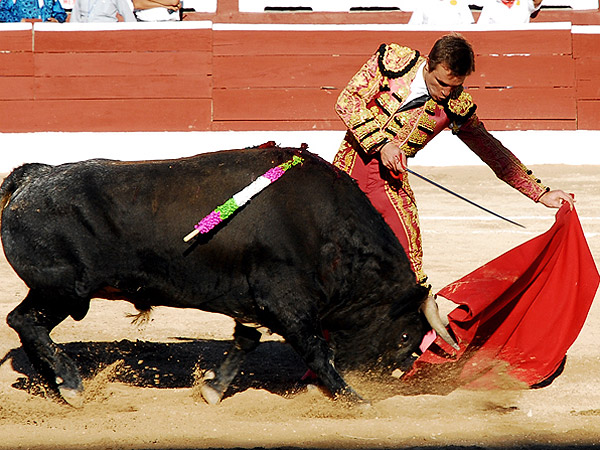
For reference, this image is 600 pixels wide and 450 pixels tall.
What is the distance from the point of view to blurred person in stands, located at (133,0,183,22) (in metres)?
8.41

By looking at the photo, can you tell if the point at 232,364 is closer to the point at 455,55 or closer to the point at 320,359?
the point at 320,359

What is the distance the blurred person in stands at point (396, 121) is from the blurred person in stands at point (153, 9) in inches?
220

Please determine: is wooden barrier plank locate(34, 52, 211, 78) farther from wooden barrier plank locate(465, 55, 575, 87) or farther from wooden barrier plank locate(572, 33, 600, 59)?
wooden barrier plank locate(572, 33, 600, 59)

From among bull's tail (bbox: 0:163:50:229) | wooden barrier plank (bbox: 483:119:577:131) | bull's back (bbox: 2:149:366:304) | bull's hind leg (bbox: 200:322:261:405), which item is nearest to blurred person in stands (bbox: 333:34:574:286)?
bull's back (bbox: 2:149:366:304)

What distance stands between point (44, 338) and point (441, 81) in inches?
55.0

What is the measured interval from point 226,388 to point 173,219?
60 cm

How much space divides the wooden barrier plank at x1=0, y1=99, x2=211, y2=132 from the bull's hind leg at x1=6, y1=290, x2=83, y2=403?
5539 millimetres

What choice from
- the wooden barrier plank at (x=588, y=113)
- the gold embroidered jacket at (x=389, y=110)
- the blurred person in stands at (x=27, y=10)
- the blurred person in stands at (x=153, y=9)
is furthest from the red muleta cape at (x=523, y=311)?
the blurred person in stands at (x=27, y=10)

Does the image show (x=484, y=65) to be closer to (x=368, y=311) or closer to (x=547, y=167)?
(x=547, y=167)

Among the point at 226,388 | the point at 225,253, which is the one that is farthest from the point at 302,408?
the point at 225,253

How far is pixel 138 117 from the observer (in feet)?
27.5

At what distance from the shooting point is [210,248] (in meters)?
2.84

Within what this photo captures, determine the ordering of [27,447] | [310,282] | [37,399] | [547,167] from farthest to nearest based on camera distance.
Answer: [547,167], [37,399], [310,282], [27,447]

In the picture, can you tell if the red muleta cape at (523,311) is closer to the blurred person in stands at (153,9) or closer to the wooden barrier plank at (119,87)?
the wooden barrier plank at (119,87)
